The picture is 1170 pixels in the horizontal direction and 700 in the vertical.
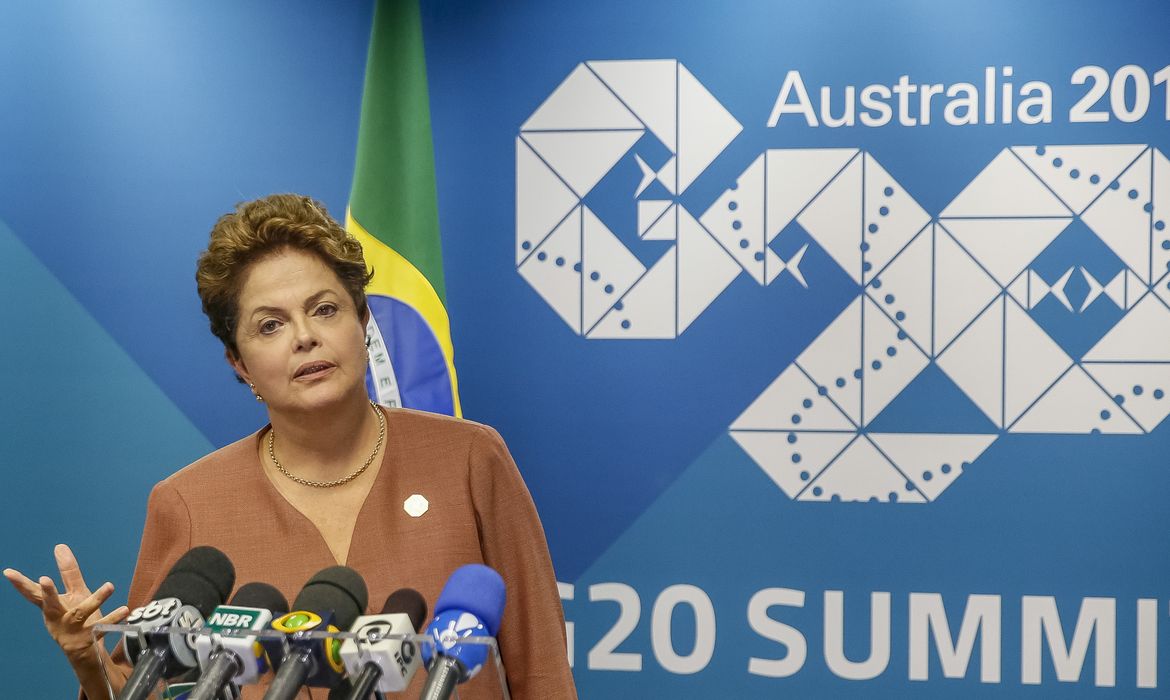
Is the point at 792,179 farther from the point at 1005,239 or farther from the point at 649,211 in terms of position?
the point at 1005,239

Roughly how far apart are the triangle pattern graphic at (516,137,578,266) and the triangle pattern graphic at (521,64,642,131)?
0.35ft

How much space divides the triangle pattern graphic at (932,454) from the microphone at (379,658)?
2420 mm

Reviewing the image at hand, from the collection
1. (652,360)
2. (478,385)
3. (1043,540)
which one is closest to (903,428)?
(1043,540)

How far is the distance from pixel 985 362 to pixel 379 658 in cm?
257

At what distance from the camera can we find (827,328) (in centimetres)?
315

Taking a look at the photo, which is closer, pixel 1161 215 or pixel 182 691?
pixel 182 691

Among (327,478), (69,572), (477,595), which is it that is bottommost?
(477,595)

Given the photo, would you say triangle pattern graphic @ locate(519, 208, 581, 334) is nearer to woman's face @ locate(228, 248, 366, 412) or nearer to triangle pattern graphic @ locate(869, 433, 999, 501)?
triangle pattern graphic @ locate(869, 433, 999, 501)

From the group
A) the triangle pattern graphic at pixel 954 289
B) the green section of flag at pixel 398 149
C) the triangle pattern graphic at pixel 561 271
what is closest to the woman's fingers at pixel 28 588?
the green section of flag at pixel 398 149

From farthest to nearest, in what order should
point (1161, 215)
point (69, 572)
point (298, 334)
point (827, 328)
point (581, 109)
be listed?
point (581, 109) < point (827, 328) < point (1161, 215) < point (298, 334) < point (69, 572)

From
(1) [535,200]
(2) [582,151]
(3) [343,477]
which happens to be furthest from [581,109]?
(3) [343,477]

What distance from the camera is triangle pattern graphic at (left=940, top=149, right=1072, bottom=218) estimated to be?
121 inches

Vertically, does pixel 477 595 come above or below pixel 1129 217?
below

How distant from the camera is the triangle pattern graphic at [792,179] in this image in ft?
10.3
